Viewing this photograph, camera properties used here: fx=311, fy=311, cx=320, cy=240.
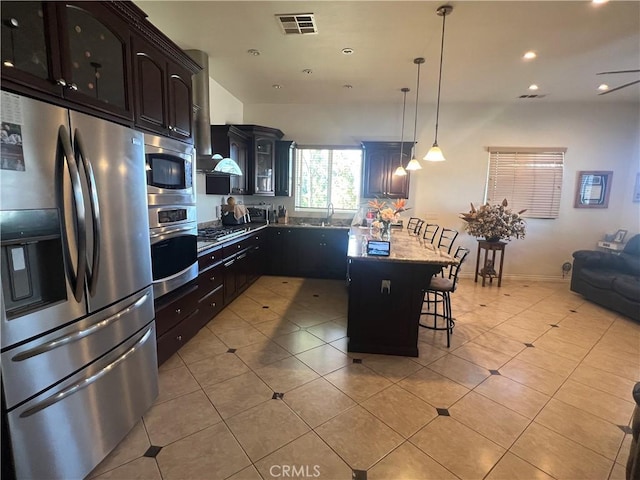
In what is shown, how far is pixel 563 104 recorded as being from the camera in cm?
534

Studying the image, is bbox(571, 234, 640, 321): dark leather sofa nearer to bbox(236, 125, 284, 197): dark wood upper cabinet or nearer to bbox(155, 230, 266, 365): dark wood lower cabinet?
bbox(155, 230, 266, 365): dark wood lower cabinet

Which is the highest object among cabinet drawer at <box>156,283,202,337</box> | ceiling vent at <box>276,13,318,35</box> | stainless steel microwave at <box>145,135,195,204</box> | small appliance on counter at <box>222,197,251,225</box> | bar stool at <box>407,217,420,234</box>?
ceiling vent at <box>276,13,318,35</box>

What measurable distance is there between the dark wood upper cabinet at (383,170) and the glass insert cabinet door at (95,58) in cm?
420

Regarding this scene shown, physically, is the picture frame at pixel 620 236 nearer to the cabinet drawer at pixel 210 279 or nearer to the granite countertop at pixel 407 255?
the granite countertop at pixel 407 255

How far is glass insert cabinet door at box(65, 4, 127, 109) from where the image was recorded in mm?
1531

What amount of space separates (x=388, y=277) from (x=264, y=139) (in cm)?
367

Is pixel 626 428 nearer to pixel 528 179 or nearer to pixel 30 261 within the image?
pixel 30 261

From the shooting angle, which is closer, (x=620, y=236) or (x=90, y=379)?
(x=90, y=379)

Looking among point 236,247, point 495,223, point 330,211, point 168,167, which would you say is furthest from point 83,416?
point 495,223

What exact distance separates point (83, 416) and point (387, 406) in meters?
1.83

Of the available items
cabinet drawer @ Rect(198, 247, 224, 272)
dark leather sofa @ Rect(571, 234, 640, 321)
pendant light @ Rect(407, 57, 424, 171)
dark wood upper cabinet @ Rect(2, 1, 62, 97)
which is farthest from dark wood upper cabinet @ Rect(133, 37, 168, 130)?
dark leather sofa @ Rect(571, 234, 640, 321)

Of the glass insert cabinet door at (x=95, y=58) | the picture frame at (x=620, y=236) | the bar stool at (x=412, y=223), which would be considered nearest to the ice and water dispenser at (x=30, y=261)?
the glass insert cabinet door at (x=95, y=58)

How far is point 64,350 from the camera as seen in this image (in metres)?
1.45

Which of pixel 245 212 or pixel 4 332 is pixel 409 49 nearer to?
pixel 245 212
